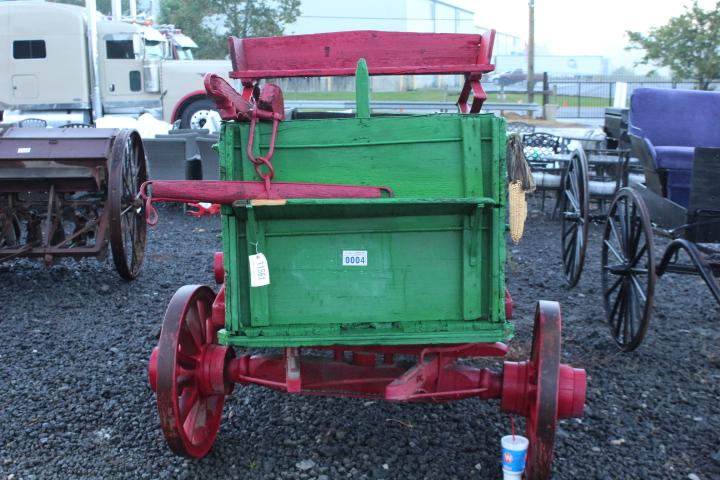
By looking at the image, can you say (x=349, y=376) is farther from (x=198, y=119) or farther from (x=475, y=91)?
(x=198, y=119)

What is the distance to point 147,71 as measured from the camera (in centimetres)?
1681

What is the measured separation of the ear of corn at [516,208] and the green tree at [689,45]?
20241mm

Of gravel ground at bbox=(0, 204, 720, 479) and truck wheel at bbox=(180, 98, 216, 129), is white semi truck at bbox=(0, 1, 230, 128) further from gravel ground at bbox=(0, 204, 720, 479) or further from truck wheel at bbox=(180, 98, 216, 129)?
gravel ground at bbox=(0, 204, 720, 479)

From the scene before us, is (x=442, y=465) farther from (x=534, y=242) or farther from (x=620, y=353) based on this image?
(x=534, y=242)

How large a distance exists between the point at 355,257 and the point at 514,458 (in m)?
1.05

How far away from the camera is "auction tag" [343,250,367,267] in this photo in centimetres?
306

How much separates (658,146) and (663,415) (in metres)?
2.36

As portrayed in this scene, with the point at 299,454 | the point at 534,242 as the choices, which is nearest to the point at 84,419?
the point at 299,454

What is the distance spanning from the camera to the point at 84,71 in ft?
53.3

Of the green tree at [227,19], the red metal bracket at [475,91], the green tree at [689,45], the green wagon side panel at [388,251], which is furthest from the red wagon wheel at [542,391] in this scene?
the green tree at [227,19]

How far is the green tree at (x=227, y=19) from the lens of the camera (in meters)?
29.5

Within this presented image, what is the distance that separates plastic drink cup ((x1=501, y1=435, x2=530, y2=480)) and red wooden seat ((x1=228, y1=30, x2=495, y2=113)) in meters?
1.63

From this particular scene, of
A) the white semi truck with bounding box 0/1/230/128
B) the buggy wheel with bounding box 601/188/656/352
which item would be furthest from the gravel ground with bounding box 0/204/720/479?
the white semi truck with bounding box 0/1/230/128

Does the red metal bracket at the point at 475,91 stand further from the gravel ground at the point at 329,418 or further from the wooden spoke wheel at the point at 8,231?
the wooden spoke wheel at the point at 8,231
